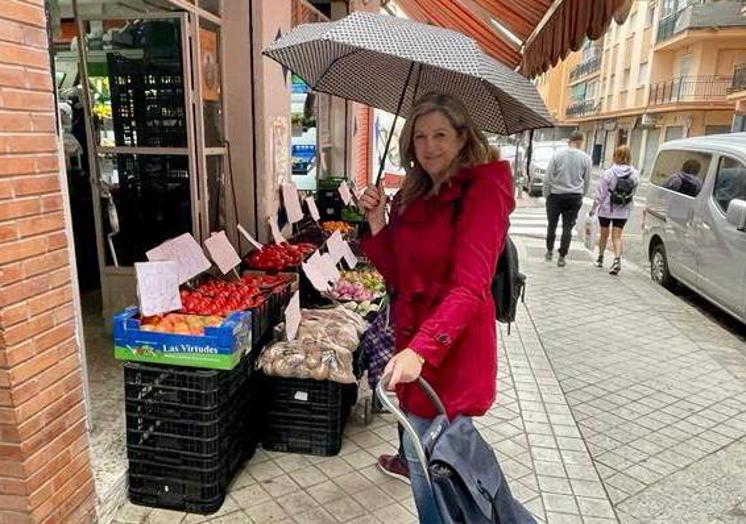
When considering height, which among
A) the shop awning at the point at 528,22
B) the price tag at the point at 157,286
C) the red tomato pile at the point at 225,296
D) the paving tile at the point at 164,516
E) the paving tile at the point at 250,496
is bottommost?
the paving tile at the point at 164,516

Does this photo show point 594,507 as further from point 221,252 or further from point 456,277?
point 221,252

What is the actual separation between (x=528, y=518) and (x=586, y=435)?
1.97 m

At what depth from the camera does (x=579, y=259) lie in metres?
→ 9.27

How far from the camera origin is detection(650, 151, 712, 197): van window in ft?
22.1

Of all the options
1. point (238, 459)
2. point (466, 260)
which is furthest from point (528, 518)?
point (238, 459)

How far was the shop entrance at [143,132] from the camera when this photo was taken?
3967 mm

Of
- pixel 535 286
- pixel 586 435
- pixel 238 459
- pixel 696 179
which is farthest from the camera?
pixel 535 286

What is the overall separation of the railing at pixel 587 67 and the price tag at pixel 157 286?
4791 centimetres

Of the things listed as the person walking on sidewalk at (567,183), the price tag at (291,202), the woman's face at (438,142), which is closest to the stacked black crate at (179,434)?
the woman's face at (438,142)

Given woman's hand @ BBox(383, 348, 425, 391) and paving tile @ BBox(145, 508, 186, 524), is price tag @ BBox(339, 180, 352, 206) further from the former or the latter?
woman's hand @ BBox(383, 348, 425, 391)

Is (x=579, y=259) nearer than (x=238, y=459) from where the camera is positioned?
No

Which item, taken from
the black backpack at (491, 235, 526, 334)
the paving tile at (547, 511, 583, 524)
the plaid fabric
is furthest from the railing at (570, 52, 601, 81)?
the black backpack at (491, 235, 526, 334)

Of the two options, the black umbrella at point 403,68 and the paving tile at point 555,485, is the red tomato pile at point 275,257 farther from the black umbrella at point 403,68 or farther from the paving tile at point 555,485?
the paving tile at point 555,485

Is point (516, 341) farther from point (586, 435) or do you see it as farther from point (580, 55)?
point (580, 55)
